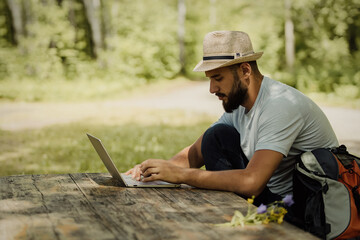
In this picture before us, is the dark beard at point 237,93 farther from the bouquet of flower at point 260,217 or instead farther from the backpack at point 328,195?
the bouquet of flower at point 260,217

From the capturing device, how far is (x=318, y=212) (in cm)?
250

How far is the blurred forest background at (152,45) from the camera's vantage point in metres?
18.5

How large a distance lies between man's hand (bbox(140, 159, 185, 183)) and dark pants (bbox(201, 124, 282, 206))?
0.54 m

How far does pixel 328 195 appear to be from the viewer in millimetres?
2502

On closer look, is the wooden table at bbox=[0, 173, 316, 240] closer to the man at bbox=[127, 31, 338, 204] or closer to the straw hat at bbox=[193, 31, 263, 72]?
the man at bbox=[127, 31, 338, 204]

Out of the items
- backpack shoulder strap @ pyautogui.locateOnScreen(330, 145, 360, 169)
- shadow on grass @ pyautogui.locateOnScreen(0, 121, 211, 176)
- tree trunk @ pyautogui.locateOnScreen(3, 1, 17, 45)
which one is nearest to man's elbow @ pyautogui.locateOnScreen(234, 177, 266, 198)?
backpack shoulder strap @ pyautogui.locateOnScreen(330, 145, 360, 169)

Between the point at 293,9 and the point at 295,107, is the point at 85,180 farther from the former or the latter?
the point at 293,9

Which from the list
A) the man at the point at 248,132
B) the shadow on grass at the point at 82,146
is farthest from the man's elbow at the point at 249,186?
the shadow on grass at the point at 82,146

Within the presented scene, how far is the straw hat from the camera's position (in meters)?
2.97

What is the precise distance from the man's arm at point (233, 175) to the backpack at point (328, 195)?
19 cm

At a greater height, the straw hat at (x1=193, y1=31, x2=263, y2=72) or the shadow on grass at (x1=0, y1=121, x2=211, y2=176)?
the straw hat at (x1=193, y1=31, x2=263, y2=72)

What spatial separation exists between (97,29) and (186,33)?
7.53 metres

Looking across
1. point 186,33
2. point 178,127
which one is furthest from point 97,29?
point 178,127

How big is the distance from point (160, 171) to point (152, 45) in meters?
20.6
